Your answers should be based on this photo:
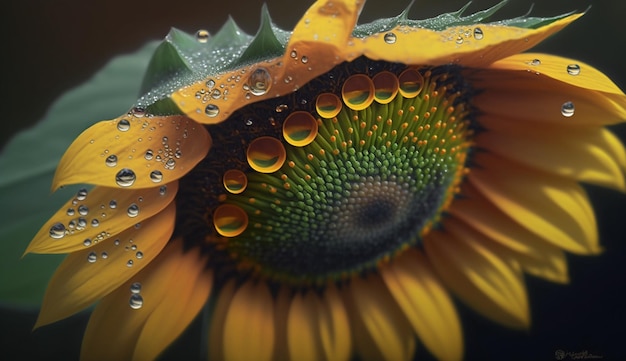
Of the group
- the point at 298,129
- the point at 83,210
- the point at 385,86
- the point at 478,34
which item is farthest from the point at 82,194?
the point at 478,34

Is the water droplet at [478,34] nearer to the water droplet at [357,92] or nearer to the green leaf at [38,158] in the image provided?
the water droplet at [357,92]

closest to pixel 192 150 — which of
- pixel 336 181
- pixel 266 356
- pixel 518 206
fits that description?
pixel 336 181

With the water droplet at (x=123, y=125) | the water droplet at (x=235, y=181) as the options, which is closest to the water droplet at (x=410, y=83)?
the water droplet at (x=235, y=181)

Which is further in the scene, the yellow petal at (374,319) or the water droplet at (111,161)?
the yellow petal at (374,319)

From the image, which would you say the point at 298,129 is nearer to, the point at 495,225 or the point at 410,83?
the point at 410,83

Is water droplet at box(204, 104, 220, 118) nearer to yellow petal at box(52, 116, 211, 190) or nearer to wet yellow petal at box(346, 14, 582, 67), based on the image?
yellow petal at box(52, 116, 211, 190)

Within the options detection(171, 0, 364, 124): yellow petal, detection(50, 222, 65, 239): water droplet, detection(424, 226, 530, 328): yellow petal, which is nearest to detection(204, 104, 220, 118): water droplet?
detection(171, 0, 364, 124): yellow petal
